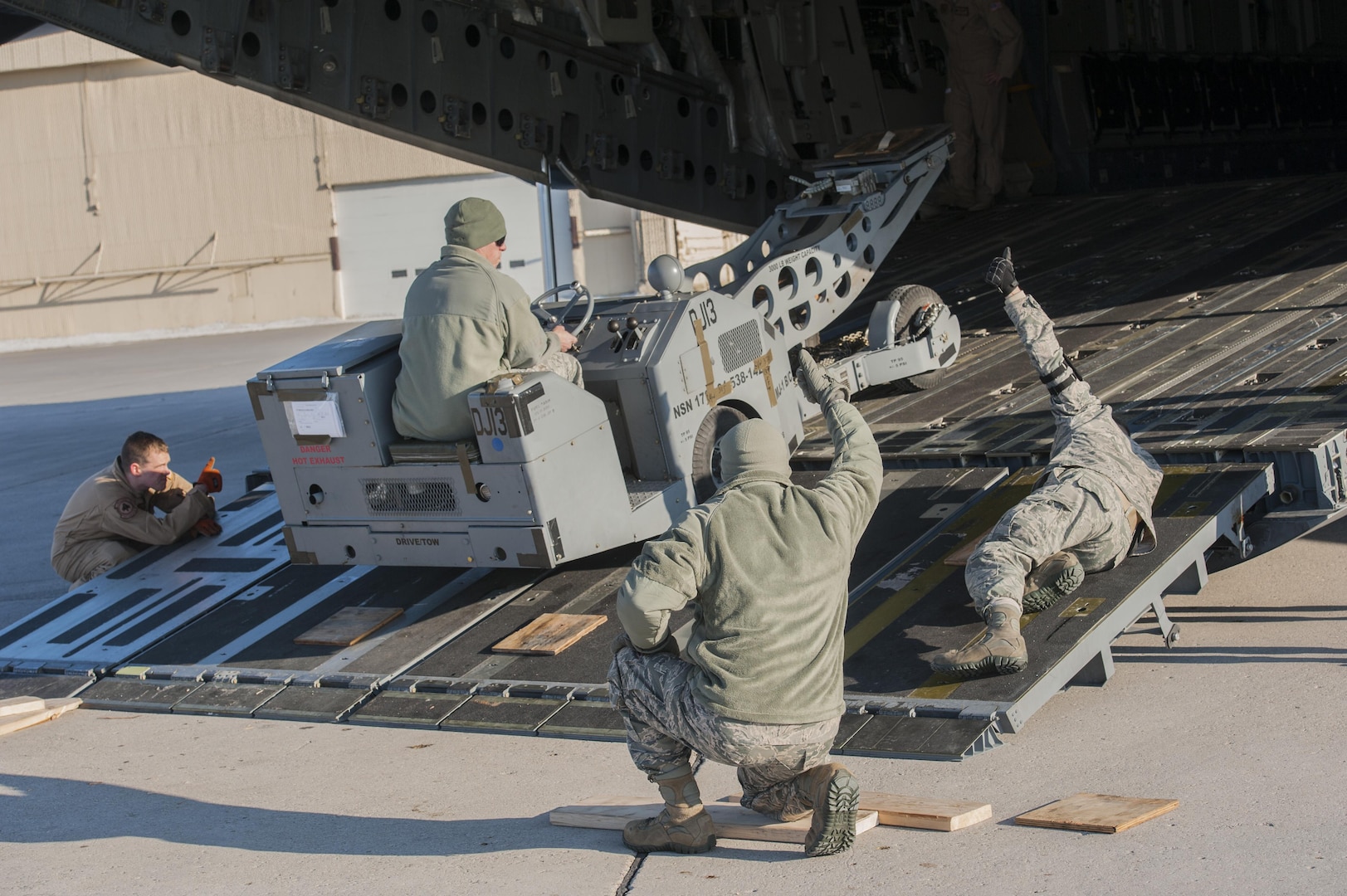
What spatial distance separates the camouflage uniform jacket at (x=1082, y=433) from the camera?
5.84 m

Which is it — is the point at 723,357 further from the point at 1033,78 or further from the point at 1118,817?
the point at 1033,78

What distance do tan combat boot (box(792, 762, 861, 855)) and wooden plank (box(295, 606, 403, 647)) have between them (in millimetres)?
2943

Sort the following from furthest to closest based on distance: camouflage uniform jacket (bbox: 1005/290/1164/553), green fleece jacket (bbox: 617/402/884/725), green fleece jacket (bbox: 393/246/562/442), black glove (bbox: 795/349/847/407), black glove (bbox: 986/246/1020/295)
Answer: black glove (bbox: 986/246/1020/295)
green fleece jacket (bbox: 393/246/562/442)
camouflage uniform jacket (bbox: 1005/290/1164/553)
black glove (bbox: 795/349/847/407)
green fleece jacket (bbox: 617/402/884/725)

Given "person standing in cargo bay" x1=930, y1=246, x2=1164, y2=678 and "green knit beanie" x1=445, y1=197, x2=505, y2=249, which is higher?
"green knit beanie" x1=445, y1=197, x2=505, y2=249

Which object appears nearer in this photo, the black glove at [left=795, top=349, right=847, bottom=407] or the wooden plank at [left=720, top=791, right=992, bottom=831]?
the wooden plank at [left=720, top=791, right=992, bottom=831]

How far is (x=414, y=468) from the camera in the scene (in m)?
6.25

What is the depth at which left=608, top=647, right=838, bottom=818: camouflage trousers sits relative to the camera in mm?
4148

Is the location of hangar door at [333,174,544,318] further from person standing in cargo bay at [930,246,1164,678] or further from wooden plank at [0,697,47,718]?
person standing in cargo bay at [930,246,1164,678]

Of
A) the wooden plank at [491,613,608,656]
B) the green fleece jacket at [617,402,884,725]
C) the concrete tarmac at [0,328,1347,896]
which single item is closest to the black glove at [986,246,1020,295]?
the concrete tarmac at [0,328,1347,896]

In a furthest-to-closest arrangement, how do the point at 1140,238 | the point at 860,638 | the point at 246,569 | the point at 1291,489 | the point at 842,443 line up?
1. the point at 1140,238
2. the point at 246,569
3. the point at 1291,489
4. the point at 860,638
5. the point at 842,443

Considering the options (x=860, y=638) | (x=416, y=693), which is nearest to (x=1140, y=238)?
(x=860, y=638)

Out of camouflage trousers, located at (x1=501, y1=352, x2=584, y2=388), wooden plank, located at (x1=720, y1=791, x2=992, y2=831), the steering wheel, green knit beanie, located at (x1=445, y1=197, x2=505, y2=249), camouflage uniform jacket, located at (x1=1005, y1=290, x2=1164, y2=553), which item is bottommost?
wooden plank, located at (x1=720, y1=791, x2=992, y2=831)

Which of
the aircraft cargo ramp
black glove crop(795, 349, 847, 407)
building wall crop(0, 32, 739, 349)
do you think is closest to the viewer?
black glove crop(795, 349, 847, 407)

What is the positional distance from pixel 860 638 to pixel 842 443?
4.60 feet
